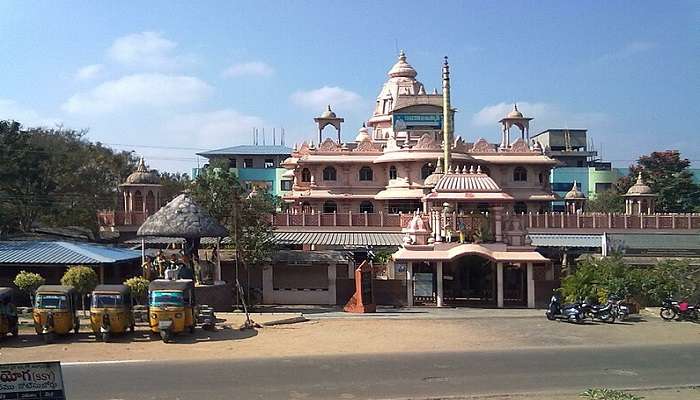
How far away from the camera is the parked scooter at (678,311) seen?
65.7 ft

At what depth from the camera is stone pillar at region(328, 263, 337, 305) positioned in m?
24.9

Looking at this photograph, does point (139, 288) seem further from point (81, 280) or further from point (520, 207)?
point (520, 207)

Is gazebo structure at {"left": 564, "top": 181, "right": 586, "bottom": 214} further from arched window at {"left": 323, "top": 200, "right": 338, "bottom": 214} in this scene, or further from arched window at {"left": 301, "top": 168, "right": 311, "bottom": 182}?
arched window at {"left": 301, "top": 168, "right": 311, "bottom": 182}

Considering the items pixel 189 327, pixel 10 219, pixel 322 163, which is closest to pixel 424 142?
pixel 322 163

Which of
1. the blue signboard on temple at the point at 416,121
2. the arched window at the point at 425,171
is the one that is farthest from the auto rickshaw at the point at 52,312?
the blue signboard on temple at the point at 416,121

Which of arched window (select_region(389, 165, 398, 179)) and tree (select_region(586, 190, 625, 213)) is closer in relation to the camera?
arched window (select_region(389, 165, 398, 179))

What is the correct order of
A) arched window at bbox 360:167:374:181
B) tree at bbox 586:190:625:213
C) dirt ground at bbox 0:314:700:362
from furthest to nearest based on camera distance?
tree at bbox 586:190:625:213
arched window at bbox 360:167:374:181
dirt ground at bbox 0:314:700:362

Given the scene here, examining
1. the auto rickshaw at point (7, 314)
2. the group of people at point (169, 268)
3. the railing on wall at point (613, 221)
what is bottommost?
Result: the auto rickshaw at point (7, 314)

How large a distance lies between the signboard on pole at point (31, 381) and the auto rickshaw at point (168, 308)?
9.36 metres

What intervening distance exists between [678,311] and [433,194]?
9.69 metres

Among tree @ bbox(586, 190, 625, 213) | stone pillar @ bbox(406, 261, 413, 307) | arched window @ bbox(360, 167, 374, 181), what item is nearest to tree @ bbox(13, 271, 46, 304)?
stone pillar @ bbox(406, 261, 413, 307)

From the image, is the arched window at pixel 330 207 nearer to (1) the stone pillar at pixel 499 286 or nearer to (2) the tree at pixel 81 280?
(1) the stone pillar at pixel 499 286

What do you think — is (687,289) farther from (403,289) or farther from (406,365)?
(406,365)

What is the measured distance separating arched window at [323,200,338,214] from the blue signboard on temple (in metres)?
7.27
